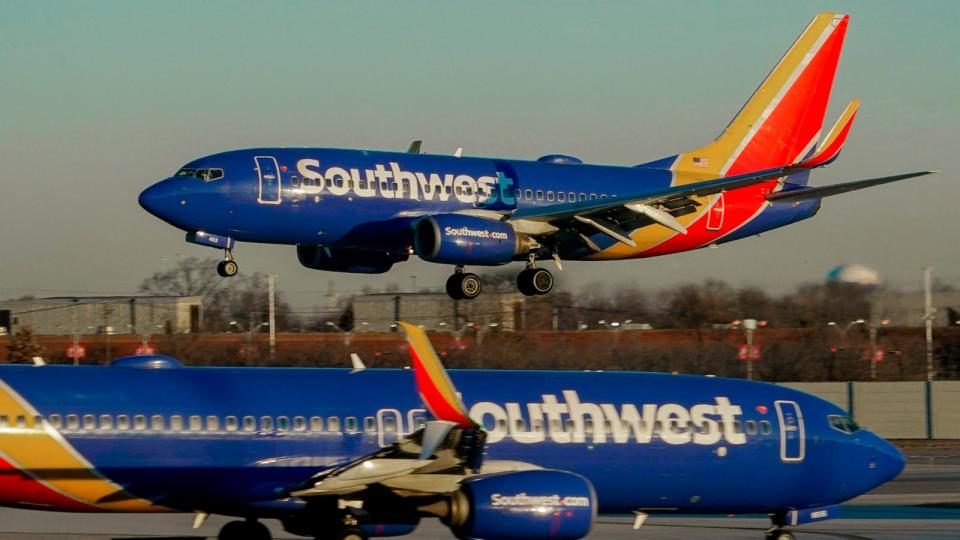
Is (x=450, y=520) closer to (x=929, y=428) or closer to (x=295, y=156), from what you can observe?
(x=295, y=156)

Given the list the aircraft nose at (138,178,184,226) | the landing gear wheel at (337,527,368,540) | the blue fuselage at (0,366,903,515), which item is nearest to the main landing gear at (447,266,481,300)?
the aircraft nose at (138,178,184,226)

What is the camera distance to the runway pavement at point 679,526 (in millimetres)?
28688

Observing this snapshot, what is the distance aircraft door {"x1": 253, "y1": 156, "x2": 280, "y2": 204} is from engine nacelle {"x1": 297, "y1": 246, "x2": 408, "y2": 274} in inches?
124

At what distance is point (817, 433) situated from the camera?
25.7m

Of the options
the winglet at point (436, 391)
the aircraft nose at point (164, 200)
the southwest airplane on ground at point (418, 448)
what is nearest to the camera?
the winglet at point (436, 391)

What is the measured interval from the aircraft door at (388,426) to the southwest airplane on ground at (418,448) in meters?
0.03

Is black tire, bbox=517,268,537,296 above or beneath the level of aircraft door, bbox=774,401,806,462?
above

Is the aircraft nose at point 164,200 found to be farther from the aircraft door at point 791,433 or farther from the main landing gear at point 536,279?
the aircraft door at point 791,433

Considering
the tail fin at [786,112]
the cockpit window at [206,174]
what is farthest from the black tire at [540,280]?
the cockpit window at [206,174]

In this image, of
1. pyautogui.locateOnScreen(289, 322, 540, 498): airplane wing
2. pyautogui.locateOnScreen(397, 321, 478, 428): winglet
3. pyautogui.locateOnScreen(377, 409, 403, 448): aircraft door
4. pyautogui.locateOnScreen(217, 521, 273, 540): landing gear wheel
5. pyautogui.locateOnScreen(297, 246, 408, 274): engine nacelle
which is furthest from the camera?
pyautogui.locateOnScreen(297, 246, 408, 274): engine nacelle

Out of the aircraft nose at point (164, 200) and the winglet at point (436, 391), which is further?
the aircraft nose at point (164, 200)

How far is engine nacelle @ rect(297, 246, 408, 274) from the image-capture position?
126 feet

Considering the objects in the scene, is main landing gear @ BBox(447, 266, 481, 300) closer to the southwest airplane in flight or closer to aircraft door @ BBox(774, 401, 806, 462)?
the southwest airplane in flight

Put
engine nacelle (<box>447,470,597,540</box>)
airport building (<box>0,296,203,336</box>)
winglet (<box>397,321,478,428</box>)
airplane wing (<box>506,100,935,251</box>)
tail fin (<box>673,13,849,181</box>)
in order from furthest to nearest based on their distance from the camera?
airport building (<box>0,296,203,336</box>), tail fin (<box>673,13,849,181</box>), airplane wing (<box>506,100,935,251</box>), engine nacelle (<box>447,470,597,540</box>), winglet (<box>397,321,478,428</box>)
